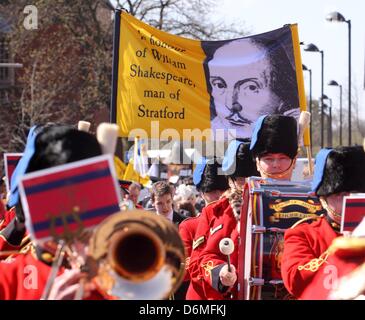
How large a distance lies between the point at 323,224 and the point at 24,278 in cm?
146

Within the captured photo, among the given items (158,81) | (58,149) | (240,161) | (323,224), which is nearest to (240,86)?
(158,81)

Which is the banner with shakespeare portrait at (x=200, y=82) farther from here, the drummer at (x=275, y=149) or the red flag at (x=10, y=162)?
the drummer at (x=275, y=149)

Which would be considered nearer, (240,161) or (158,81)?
(240,161)

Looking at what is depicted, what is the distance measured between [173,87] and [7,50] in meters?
28.6

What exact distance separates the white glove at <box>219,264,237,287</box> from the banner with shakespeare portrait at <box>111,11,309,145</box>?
3976mm

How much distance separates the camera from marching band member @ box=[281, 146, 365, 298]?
4.42m

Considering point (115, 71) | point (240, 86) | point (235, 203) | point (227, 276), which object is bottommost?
point (227, 276)

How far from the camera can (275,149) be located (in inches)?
251

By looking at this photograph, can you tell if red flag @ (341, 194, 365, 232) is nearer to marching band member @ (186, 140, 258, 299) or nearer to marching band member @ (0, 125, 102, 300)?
marching band member @ (0, 125, 102, 300)

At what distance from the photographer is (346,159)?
496cm

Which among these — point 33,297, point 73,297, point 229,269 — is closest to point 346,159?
point 229,269

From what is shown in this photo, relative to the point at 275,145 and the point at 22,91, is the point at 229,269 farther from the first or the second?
the point at 22,91

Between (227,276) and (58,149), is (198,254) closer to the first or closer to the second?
(227,276)

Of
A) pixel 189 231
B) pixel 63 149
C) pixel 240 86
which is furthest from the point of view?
pixel 240 86
